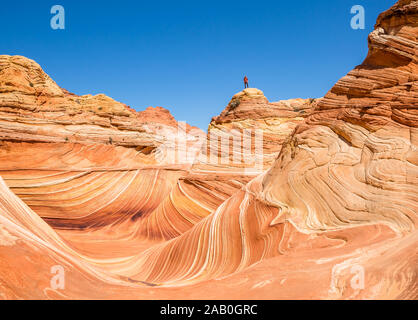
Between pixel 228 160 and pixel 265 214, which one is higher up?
pixel 228 160

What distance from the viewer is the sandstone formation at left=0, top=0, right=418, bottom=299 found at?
288 centimetres

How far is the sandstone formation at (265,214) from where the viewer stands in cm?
288

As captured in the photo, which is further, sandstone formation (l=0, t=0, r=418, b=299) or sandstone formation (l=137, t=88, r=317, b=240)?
sandstone formation (l=137, t=88, r=317, b=240)

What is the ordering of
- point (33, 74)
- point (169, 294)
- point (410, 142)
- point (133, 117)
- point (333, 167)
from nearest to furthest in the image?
point (169, 294) < point (410, 142) < point (333, 167) < point (33, 74) < point (133, 117)

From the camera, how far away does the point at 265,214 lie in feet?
18.8

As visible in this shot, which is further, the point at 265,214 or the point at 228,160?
the point at 228,160

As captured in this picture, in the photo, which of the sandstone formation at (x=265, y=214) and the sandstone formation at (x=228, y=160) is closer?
the sandstone formation at (x=265, y=214)

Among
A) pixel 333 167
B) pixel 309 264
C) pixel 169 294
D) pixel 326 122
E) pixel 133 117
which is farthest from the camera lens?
pixel 133 117

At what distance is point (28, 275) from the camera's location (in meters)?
2.70

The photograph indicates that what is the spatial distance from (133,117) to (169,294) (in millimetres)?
16682

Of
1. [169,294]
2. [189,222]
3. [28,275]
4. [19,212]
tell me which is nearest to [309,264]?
[169,294]
